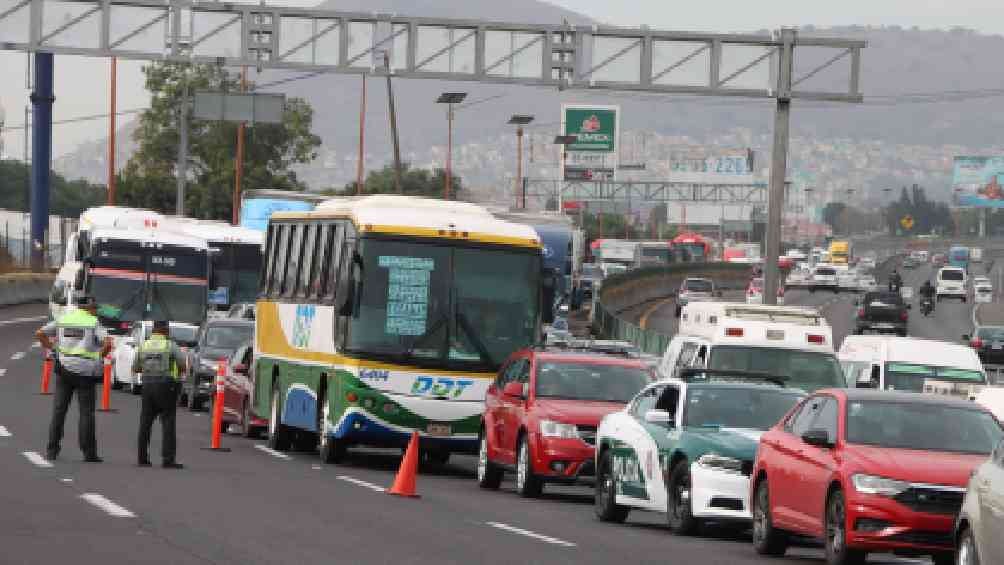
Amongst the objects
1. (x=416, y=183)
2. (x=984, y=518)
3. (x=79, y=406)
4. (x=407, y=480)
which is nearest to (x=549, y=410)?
(x=407, y=480)

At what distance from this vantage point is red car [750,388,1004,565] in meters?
15.3

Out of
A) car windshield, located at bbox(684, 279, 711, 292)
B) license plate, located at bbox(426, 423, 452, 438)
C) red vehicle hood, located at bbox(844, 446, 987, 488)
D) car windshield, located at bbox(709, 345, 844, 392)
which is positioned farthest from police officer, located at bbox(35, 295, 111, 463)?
car windshield, located at bbox(684, 279, 711, 292)

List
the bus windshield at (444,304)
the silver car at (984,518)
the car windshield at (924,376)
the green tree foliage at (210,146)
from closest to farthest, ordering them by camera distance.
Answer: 1. the silver car at (984,518)
2. the bus windshield at (444,304)
3. the car windshield at (924,376)
4. the green tree foliage at (210,146)

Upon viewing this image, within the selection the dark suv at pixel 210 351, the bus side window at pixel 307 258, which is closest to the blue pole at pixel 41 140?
the dark suv at pixel 210 351

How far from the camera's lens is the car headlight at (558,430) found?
74.9ft

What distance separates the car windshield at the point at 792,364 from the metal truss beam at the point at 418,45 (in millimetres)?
19041

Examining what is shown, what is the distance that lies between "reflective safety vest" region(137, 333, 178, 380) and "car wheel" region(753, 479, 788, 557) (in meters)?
8.68

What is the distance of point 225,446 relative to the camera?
2975 centimetres

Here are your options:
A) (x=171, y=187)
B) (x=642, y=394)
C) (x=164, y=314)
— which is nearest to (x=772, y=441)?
(x=642, y=394)

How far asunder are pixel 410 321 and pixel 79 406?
15.5 ft

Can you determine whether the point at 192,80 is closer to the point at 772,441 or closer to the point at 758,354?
the point at 758,354

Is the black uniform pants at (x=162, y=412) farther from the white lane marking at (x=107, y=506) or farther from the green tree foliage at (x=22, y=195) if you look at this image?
the green tree foliage at (x=22, y=195)

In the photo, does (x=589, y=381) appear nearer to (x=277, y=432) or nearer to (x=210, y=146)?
(x=277, y=432)

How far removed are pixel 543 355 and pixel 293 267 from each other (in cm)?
699
